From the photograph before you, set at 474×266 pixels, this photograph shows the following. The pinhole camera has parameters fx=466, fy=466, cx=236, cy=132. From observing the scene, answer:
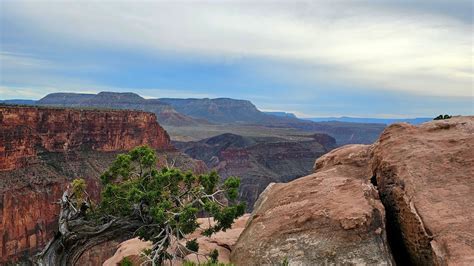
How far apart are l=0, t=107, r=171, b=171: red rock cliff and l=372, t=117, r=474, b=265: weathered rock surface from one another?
6350 cm

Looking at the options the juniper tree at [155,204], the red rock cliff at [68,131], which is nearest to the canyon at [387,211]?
the juniper tree at [155,204]

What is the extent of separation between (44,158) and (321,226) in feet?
239

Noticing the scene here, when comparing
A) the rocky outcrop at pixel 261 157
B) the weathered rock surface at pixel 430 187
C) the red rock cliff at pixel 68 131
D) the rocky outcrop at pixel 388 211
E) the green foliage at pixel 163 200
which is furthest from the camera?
the rocky outcrop at pixel 261 157

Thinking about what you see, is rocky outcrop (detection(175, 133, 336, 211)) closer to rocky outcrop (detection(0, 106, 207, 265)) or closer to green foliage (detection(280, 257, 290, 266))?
rocky outcrop (detection(0, 106, 207, 265))

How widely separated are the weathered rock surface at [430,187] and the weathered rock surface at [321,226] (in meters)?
0.77

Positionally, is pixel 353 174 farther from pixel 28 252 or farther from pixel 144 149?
pixel 28 252

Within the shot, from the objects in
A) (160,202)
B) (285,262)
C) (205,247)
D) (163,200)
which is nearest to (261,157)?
(205,247)

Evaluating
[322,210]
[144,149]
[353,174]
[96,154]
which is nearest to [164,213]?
[144,149]

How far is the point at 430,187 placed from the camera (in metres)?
14.4

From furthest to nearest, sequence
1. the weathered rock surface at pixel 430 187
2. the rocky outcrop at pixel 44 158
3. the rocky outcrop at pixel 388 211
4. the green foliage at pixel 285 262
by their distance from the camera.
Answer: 1. the rocky outcrop at pixel 44 158
2. the green foliage at pixel 285 262
3. the rocky outcrop at pixel 388 211
4. the weathered rock surface at pixel 430 187

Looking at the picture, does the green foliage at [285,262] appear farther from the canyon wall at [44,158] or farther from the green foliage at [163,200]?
the canyon wall at [44,158]

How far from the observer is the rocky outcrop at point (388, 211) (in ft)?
44.5

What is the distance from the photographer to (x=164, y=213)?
16484mm

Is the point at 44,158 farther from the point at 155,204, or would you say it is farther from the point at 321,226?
the point at 321,226
